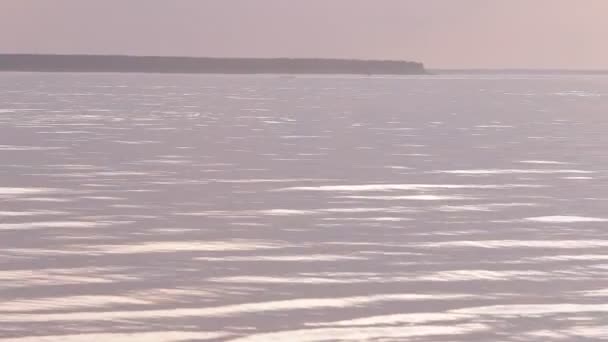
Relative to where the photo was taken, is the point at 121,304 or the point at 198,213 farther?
the point at 198,213

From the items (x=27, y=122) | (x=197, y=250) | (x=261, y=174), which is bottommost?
(x=197, y=250)

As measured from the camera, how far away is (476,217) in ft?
59.2

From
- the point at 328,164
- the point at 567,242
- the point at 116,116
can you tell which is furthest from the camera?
the point at 116,116

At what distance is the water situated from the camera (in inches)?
416

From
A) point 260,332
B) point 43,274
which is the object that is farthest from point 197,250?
point 260,332

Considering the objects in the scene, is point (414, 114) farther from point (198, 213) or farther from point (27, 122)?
point (198, 213)

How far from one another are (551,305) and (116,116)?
39806 millimetres

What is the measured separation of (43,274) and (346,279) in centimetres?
251

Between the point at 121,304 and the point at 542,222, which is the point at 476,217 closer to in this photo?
the point at 542,222

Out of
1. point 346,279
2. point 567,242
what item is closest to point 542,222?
point 567,242

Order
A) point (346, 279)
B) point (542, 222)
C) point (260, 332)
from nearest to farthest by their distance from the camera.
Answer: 1. point (260, 332)
2. point (346, 279)
3. point (542, 222)

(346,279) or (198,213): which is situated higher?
(198,213)

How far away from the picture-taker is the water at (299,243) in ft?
34.7

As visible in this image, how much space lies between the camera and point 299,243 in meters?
15.2
